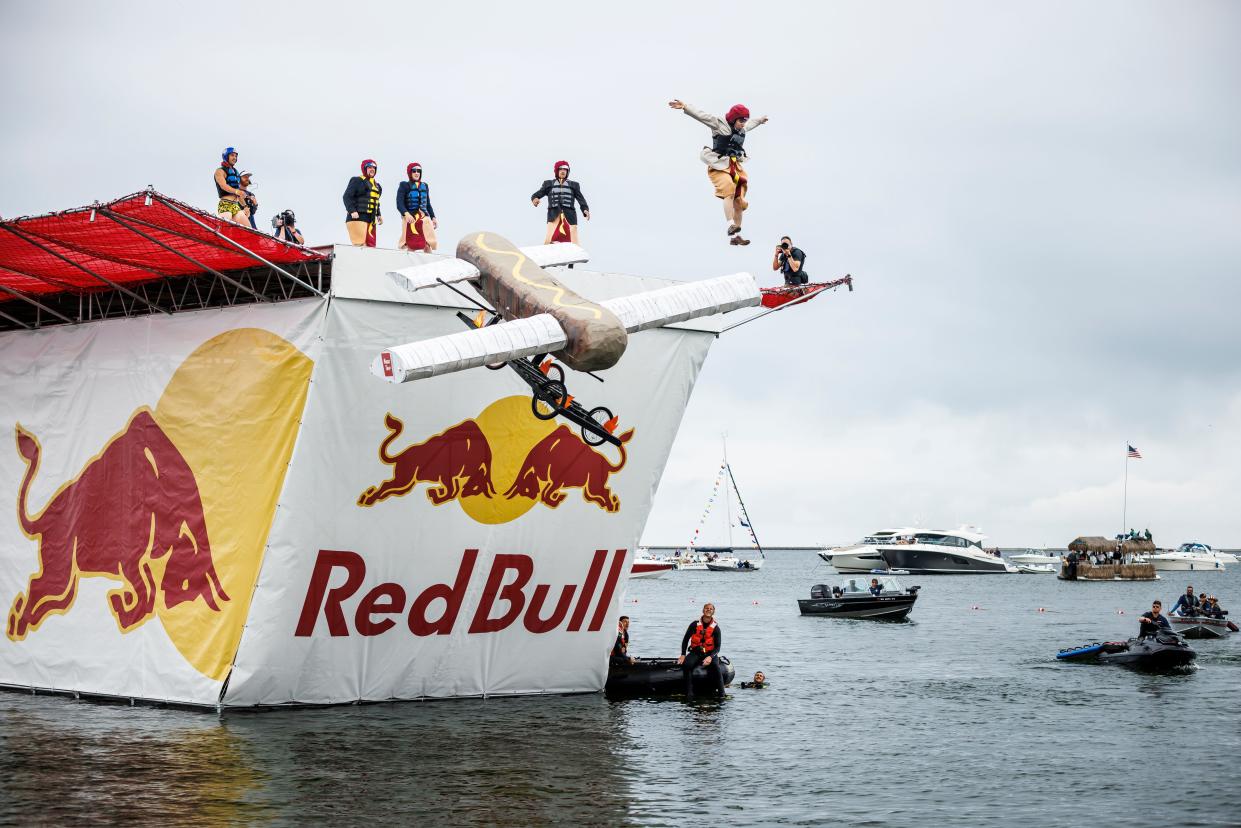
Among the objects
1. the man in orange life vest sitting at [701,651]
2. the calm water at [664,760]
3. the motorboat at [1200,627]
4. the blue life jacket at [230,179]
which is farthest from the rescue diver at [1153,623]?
the blue life jacket at [230,179]

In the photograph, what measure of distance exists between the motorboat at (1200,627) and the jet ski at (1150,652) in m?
14.6

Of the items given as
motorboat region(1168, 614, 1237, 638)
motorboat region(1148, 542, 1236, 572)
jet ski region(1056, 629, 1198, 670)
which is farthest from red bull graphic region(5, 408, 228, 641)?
motorboat region(1148, 542, 1236, 572)

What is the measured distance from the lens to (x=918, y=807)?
21.2 meters

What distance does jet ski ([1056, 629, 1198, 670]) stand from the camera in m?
41.7

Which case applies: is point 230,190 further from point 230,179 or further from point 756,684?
point 756,684

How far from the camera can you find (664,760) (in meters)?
24.1

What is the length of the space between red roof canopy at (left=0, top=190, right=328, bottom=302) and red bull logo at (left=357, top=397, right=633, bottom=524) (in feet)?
14.2

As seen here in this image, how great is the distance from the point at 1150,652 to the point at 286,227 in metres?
31.4

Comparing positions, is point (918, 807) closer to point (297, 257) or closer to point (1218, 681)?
point (297, 257)

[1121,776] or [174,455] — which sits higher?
[174,455]

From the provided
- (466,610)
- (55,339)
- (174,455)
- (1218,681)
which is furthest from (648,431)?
(1218,681)

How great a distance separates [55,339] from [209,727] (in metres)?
11.2

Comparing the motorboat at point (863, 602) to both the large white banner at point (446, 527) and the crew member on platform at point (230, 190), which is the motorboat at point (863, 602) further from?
the crew member on platform at point (230, 190)

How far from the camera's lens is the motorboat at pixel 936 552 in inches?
5359
